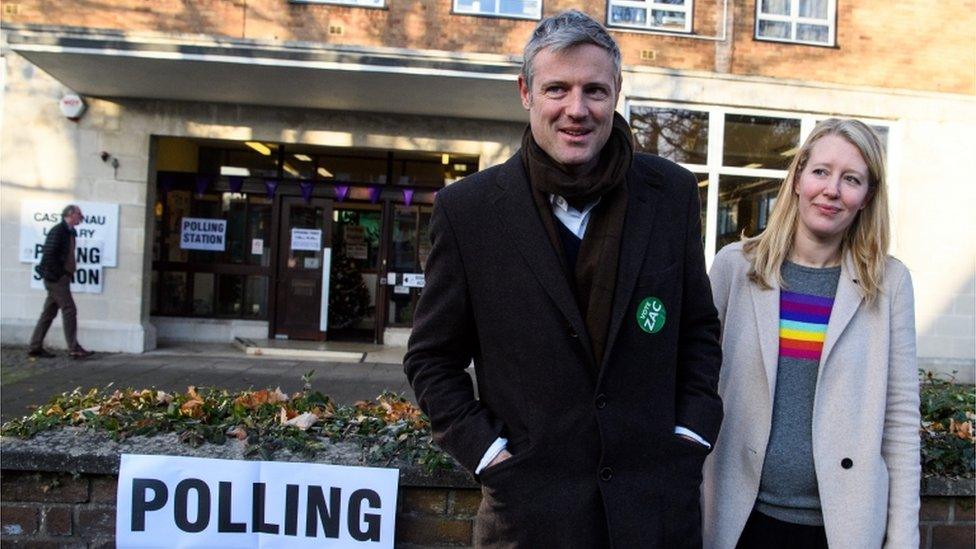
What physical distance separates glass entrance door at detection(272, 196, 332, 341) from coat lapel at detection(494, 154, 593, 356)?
36.6 feet

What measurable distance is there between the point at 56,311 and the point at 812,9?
37.7 ft

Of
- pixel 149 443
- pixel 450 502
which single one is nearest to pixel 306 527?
pixel 450 502

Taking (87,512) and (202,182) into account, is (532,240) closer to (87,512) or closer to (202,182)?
(87,512)

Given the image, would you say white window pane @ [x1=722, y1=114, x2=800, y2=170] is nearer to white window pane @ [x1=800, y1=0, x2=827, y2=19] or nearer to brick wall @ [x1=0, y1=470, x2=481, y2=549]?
white window pane @ [x1=800, y1=0, x2=827, y2=19]

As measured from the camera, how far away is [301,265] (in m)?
12.8

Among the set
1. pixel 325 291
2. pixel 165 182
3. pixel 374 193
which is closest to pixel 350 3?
pixel 374 193

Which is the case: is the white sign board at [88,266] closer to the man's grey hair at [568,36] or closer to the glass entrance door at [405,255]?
the glass entrance door at [405,255]

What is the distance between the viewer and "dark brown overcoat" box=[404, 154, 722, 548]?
69.7 inches

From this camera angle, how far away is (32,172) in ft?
36.4

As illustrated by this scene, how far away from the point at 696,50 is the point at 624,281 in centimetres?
1030

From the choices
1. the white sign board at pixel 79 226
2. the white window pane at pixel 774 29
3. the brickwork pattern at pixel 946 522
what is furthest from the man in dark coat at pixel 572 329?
the white sign board at pixel 79 226

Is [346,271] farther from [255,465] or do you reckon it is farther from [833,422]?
[833,422]

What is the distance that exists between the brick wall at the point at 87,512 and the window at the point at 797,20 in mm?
10676

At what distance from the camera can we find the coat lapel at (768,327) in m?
2.05
